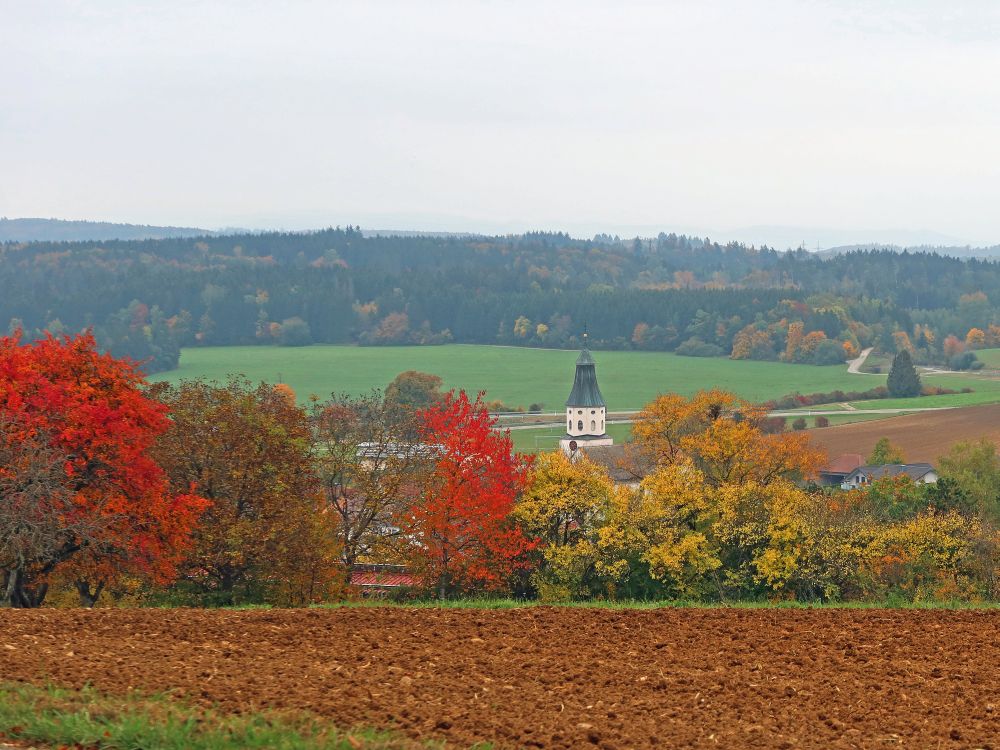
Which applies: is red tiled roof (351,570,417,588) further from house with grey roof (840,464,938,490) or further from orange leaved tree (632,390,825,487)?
house with grey roof (840,464,938,490)

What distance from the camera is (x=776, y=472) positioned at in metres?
52.1

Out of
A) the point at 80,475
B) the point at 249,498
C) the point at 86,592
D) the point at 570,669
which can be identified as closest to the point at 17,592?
the point at 80,475

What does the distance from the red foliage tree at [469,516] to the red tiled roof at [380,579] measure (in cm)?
155

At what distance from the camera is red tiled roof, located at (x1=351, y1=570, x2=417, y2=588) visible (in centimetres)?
3459

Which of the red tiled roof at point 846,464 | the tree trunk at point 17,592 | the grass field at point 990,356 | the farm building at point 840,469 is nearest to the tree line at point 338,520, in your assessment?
the tree trunk at point 17,592

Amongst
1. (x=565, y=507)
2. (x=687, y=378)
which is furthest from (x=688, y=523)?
(x=687, y=378)

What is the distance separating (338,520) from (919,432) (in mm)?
67950

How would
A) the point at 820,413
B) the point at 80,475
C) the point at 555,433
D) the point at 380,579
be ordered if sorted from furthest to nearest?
the point at 820,413 < the point at 555,433 < the point at 380,579 < the point at 80,475

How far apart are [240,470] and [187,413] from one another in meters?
2.29

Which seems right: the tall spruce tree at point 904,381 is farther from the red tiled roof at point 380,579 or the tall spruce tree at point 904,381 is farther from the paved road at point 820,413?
the red tiled roof at point 380,579

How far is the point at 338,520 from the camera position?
34969 mm

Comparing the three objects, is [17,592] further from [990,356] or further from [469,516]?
[990,356]

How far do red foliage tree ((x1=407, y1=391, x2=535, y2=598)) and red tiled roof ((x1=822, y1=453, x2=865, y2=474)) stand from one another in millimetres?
52784

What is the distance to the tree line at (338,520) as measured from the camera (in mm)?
25188
